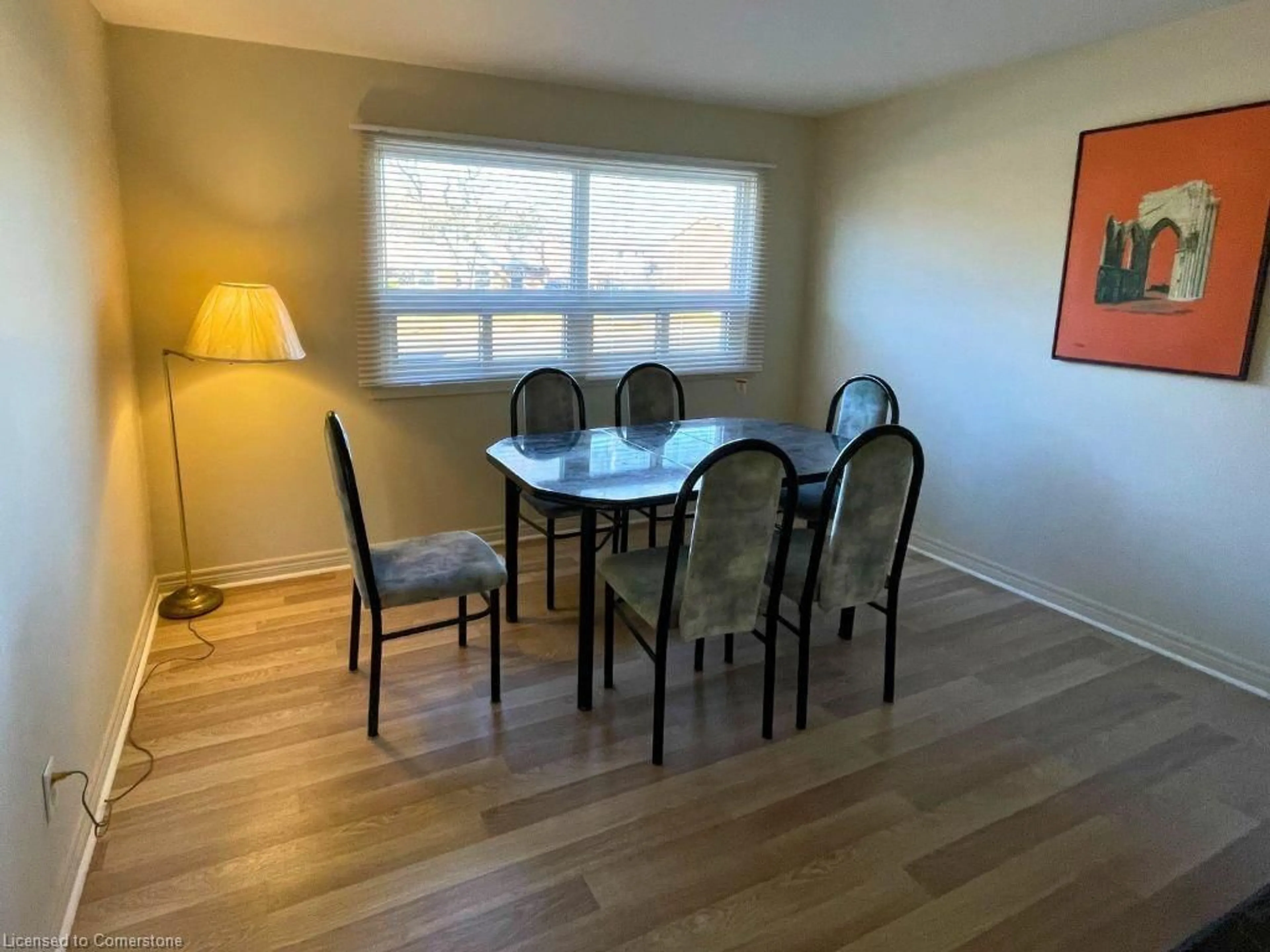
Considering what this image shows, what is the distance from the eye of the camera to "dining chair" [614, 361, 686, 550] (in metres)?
3.76


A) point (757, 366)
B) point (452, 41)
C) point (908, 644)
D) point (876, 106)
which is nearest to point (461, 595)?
point (908, 644)

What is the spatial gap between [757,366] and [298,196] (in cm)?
266

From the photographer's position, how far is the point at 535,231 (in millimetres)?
3836

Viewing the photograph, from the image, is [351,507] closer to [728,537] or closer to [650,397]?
[728,537]

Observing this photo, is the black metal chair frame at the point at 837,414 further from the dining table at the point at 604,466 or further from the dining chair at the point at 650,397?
the dining chair at the point at 650,397

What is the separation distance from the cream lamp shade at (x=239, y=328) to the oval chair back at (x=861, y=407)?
2.40 m

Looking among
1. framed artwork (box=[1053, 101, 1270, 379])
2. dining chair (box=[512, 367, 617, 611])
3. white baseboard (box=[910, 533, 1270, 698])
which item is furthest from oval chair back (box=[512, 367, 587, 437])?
framed artwork (box=[1053, 101, 1270, 379])

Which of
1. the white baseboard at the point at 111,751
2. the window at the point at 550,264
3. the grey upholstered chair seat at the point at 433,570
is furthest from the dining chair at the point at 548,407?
the white baseboard at the point at 111,751

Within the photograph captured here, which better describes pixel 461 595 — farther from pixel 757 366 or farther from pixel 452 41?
pixel 757 366

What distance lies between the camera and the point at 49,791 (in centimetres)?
163

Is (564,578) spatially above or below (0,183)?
below

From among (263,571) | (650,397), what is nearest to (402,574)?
(263,571)

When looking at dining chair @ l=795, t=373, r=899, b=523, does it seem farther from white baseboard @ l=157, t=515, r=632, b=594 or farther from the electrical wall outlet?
the electrical wall outlet

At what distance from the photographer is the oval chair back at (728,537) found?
2.09 meters
